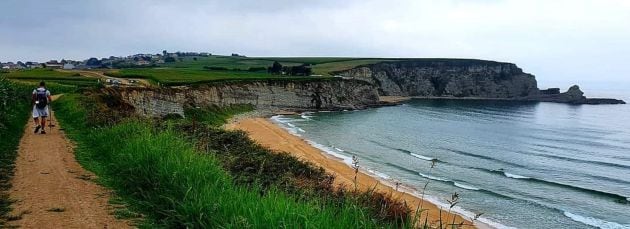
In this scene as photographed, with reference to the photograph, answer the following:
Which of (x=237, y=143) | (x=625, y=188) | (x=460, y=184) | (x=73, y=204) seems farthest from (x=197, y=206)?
(x=625, y=188)

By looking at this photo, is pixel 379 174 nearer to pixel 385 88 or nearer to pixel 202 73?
pixel 202 73

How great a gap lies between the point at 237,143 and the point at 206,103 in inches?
1569

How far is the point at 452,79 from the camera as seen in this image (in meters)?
163

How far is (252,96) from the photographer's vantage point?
81562 millimetres

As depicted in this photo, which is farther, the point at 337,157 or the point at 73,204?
the point at 337,157

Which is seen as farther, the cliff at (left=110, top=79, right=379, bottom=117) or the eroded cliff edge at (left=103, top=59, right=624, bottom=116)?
the eroded cliff edge at (left=103, top=59, right=624, bottom=116)

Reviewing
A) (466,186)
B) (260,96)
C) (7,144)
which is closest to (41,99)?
(7,144)

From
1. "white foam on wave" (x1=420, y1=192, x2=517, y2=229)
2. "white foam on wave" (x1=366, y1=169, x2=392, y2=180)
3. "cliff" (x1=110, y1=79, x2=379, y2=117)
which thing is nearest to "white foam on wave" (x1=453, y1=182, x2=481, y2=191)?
"white foam on wave" (x1=420, y1=192, x2=517, y2=229)

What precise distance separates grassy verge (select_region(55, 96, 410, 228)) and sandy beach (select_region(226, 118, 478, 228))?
24.7ft

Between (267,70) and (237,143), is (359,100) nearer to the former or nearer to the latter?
(267,70)

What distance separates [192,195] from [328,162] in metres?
25.9

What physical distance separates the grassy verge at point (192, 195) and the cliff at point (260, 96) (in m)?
29.7

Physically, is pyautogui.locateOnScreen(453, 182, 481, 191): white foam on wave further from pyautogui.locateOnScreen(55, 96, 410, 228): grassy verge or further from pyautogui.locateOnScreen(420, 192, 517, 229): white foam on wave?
pyautogui.locateOnScreen(55, 96, 410, 228): grassy verge

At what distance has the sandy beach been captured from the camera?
69.9 ft
